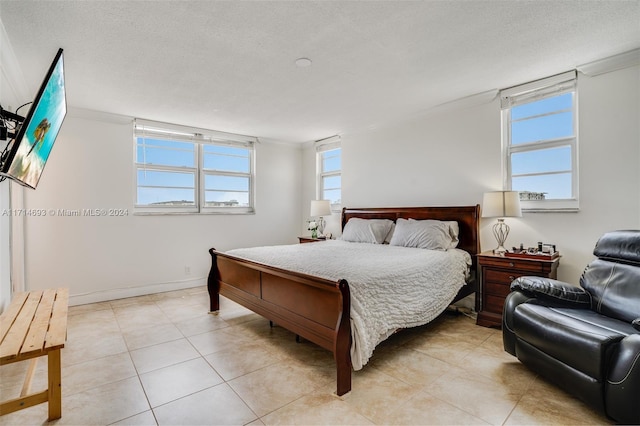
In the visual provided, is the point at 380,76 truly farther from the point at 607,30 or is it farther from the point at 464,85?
the point at 607,30

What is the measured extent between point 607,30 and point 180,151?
16.6 ft

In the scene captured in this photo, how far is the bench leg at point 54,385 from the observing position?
5.62 feet

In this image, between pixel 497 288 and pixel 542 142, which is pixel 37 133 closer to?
pixel 497 288

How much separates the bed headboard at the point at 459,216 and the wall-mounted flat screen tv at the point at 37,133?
372 centimetres

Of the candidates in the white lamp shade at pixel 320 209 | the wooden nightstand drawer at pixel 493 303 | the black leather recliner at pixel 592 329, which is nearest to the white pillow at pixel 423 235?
the wooden nightstand drawer at pixel 493 303

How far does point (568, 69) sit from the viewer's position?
2957 mm

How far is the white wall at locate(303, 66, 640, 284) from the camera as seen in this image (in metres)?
2.73

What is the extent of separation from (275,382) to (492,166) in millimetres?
3190

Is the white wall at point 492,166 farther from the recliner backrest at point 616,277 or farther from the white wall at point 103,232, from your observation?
the white wall at point 103,232

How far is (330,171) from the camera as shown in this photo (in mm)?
5738

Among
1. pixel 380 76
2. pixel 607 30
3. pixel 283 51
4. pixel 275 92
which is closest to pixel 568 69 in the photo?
pixel 607 30

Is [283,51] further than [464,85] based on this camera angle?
No

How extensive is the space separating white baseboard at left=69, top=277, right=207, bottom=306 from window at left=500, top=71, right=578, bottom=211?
4.58 meters

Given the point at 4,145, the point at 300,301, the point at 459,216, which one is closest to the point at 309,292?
the point at 300,301
